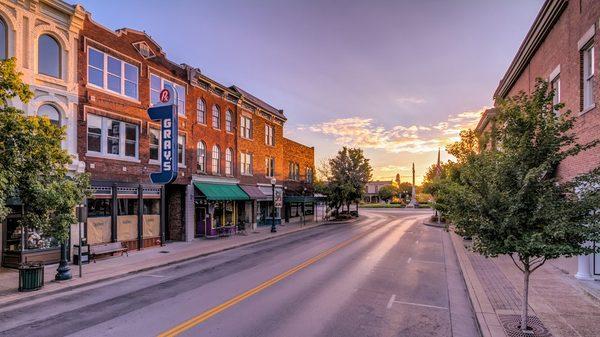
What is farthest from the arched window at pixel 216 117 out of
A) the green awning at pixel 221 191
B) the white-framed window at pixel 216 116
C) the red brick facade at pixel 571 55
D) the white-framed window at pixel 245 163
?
the red brick facade at pixel 571 55

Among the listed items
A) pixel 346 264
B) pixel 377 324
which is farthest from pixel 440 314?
pixel 346 264

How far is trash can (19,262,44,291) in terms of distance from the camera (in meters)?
11.3

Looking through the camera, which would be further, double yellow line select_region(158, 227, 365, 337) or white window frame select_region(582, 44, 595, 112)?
white window frame select_region(582, 44, 595, 112)

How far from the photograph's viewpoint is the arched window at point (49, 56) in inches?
625

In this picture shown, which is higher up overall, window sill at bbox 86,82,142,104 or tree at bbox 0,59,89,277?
window sill at bbox 86,82,142,104

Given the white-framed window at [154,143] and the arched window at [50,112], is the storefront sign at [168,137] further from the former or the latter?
the arched window at [50,112]

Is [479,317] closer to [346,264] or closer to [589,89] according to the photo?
[346,264]

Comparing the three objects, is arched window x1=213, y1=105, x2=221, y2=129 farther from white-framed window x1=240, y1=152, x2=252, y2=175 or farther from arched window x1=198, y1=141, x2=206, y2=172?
white-framed window x1=240, y1=152, x2=252, y2=175

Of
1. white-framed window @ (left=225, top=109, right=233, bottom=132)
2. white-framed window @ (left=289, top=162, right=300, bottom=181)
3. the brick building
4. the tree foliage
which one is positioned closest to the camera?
the tree foliage

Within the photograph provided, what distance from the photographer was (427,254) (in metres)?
19.3

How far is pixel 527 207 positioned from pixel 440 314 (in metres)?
3.73

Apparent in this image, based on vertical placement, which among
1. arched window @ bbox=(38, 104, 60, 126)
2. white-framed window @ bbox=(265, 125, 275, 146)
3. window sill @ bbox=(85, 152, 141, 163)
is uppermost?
white-framed window @ bbox=(265, 125, 275, 146)

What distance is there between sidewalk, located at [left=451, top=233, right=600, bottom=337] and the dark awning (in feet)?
62.0

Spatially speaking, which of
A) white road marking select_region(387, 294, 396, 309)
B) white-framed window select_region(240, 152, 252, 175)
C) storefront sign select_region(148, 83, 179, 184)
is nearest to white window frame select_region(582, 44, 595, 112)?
white road marking select_region(387, 294, 396, 309)
